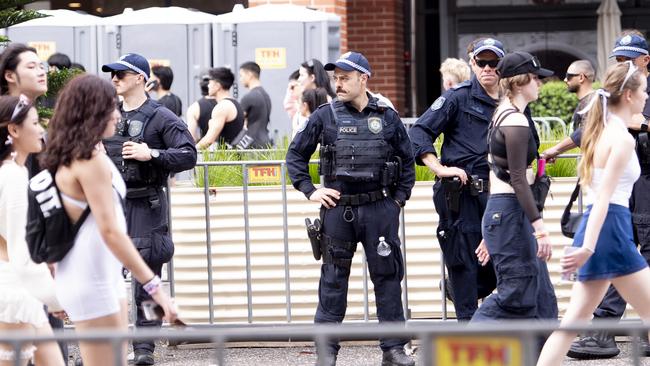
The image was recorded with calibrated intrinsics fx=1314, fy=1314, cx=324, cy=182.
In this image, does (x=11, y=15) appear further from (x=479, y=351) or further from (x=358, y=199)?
(x=479, y=351)

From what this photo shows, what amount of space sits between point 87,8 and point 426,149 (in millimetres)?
10956

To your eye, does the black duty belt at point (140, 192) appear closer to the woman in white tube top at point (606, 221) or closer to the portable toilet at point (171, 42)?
the woman in white tube top at point (606, 221)

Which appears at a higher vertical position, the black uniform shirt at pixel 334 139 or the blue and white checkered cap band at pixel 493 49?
the blue and white checkered cap band at pixel 493 49

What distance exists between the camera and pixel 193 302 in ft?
28.9

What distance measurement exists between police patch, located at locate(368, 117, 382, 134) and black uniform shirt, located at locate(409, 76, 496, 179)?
12.6 inches

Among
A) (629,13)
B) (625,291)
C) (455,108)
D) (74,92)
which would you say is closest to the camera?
(74,92)

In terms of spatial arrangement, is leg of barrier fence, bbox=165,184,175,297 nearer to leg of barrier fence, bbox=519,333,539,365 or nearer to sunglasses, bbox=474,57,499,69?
sunglasses, bbox=474,57,499,69

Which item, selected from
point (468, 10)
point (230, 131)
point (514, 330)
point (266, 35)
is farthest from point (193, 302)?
point (468, 10)

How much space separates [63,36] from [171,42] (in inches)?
52.6

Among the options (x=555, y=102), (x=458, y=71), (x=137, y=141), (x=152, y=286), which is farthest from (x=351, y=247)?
(x=555, y=102)

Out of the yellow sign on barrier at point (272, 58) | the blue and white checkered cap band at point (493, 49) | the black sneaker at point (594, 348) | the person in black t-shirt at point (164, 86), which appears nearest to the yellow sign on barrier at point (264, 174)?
the blue and white checkered cap band at point (493, 49)

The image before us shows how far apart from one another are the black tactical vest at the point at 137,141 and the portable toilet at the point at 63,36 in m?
7.96

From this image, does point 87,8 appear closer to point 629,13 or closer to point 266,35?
point 266,35

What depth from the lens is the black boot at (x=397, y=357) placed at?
7.50 meters
